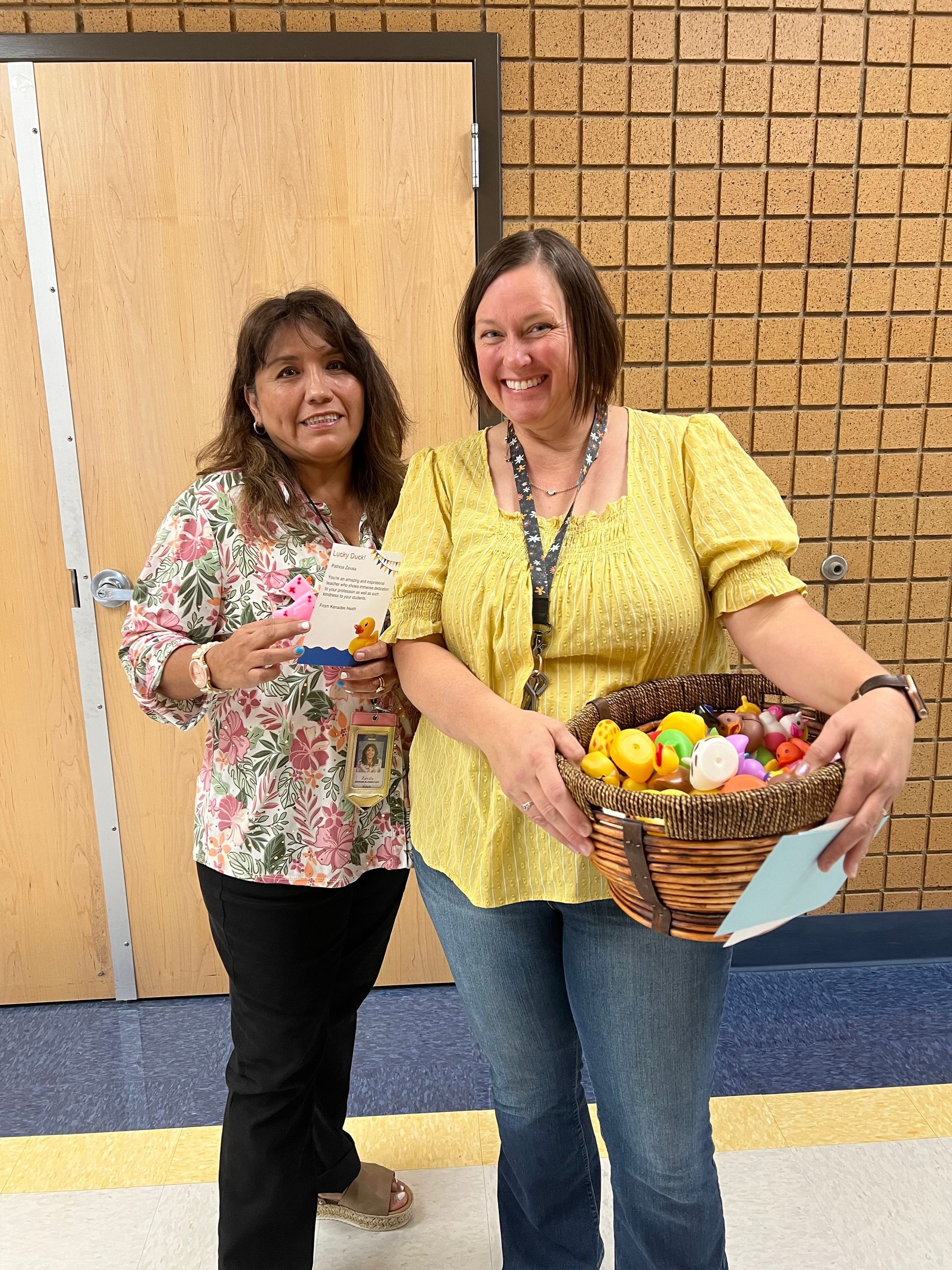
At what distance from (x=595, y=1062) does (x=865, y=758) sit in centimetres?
57

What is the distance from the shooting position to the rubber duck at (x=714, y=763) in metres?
0.94

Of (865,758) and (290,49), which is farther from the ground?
(290,49)

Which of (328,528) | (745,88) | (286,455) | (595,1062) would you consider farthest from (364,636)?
(745,88)

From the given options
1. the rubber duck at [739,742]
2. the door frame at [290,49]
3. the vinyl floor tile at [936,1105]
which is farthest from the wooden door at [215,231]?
the vinyl floor tile at [936,1105]

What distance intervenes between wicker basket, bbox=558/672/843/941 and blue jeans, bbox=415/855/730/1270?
19cm

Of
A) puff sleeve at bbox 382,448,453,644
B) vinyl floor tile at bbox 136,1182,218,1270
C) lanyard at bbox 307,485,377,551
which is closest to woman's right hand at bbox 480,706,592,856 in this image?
puff sleeve at bbox 382,448,453,644

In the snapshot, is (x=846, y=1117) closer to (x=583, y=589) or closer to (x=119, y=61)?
(x=583, y=589)

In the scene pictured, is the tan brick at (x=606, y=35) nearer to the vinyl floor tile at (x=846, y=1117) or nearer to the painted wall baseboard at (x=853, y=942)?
the painted wall baseboard at (x=853, y=942)

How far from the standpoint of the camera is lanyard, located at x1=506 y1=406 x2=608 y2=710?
3.67ft

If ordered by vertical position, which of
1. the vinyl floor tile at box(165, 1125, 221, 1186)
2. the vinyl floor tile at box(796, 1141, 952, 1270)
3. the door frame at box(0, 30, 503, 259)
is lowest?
the vinyl floor tile at box(165, 1125, 221, 1186)

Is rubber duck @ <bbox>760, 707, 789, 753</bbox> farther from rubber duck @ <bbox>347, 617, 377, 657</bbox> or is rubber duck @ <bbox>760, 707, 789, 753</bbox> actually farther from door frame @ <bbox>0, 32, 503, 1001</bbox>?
door frame @ <bbox>0, 32, 503, 1001</bbox>

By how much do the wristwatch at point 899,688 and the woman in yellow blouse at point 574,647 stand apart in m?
0.03

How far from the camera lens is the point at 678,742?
1001mm

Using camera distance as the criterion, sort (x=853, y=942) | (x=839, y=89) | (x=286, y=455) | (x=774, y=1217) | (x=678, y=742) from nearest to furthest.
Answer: (x=678, y=742), (x=286, y=455), (x=774, y=1217), (x=839, y=89), (x=853, y=942)
